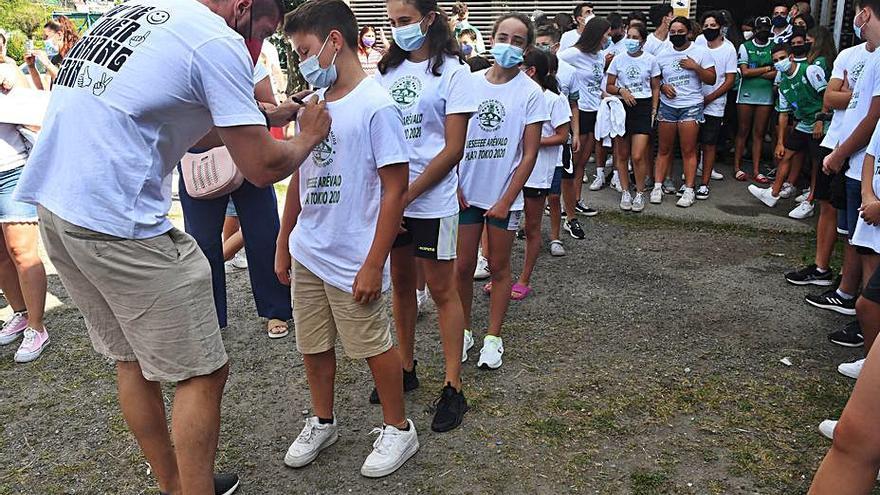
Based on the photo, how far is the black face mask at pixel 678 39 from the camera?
7.44 metres

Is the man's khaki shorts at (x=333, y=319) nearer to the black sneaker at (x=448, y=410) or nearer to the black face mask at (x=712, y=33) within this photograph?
the black sneaker at (x=448, y=410)

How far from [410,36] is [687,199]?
200 inches

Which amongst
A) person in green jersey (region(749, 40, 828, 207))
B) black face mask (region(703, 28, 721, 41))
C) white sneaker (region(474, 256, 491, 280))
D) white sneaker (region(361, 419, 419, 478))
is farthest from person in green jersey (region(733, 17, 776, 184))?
white sneaker (region(361, 419, 419, 478))

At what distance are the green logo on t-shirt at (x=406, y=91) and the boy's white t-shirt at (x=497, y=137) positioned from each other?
60cm

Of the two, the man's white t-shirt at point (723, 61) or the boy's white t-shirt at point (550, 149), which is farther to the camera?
the man's white t-shirt at point (723, 61)

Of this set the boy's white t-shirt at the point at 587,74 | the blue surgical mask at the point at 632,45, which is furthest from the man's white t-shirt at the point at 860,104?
the blue surgical mask at the point at 632,45

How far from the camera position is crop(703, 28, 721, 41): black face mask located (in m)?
7.47

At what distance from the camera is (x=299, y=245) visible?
2.83 metres

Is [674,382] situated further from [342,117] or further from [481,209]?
[342,117]

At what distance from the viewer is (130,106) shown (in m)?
2.09

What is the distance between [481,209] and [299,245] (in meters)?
1.27

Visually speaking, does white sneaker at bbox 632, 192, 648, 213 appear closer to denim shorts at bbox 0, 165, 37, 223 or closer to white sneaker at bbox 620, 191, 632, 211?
white sneaker at bbox 620, 191, 632, 211

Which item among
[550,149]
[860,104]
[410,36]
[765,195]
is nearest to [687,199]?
[765,195]

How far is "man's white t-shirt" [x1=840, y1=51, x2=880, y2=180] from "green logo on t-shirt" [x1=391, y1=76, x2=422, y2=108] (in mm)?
2542
